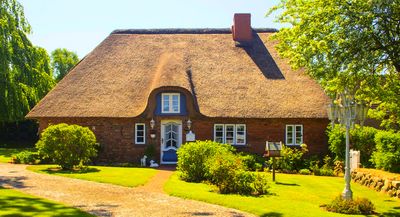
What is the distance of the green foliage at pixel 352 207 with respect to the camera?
13.4m

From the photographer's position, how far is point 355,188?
1817cm

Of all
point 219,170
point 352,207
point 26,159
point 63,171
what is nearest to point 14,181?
point 63,171

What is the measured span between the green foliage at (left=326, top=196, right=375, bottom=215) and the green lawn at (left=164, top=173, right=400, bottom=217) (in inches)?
15.4

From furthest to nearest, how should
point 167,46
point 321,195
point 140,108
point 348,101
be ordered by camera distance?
point 167,46
point 140,108
point 321,195
point 348,101

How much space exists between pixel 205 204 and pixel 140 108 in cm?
1317

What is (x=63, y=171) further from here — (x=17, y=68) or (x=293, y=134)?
(x=17, y=68)

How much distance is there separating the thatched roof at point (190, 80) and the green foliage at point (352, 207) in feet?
38.2

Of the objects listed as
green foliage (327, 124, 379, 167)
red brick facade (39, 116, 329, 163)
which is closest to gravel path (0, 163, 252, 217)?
red brick facade (39, 116, 329, 163)

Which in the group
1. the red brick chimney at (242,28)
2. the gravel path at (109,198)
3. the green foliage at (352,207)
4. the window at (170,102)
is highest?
the red brick chimney at (242,28)

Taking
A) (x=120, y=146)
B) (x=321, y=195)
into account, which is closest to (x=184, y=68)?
(x=120, y=146)

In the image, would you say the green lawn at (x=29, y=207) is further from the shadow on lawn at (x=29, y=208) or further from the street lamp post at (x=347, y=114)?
the street lamp post at (x=347, y=114)

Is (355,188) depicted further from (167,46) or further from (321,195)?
(167,46)

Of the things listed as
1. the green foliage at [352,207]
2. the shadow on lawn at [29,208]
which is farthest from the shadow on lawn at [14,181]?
the green foliage at [352,207]

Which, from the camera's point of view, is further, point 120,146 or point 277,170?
point 120,146
